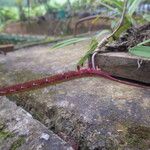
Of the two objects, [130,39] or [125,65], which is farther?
[130,39]

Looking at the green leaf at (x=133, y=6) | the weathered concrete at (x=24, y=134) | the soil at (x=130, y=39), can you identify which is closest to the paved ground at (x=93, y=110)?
the weathered concrete at (x=24, y=134)

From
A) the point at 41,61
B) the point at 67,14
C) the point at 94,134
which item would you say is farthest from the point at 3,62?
the point at 67,14

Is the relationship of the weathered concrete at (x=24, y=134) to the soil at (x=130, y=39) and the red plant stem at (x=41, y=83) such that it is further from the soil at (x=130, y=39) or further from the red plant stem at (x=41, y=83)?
the soil at (x=130, y=39)

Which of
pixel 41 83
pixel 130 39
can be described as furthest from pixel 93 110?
pixel 130 39

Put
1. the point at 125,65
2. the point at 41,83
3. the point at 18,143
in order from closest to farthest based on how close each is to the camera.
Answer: the point at 18,143
the point at 41,83
the point at 125,65

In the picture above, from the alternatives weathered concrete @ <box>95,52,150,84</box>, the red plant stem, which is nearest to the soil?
weathered concrete @ <box>95,52,150,84</box>

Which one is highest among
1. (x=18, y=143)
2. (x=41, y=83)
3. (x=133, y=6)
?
(x=133, y=6)

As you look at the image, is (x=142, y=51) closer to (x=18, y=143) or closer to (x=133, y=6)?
(x=133, y=6)

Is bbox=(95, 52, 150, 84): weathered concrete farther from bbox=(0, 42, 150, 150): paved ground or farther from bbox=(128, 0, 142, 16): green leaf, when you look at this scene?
bbox=(128, 0, 142, 16): green leaf
